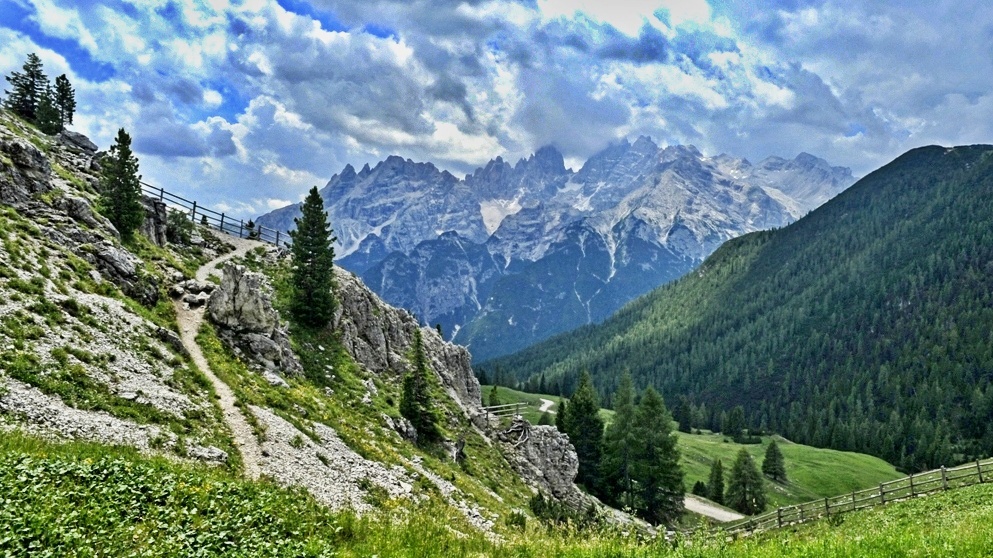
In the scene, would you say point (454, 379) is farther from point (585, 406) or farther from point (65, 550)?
point (65, 550)

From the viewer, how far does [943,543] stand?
10711 mm

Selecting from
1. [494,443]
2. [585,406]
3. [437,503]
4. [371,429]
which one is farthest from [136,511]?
[585,406]

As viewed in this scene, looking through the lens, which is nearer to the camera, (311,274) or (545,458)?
(311,274)

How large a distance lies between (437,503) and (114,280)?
26.1 metres

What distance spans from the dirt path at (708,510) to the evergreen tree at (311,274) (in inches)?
2525

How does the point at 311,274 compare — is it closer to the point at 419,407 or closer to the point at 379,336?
the point at 379,336

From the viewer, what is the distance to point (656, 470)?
73875 mm

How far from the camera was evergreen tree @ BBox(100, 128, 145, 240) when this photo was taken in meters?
44.1

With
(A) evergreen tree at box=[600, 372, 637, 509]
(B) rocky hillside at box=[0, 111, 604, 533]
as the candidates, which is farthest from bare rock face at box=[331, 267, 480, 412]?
(A) evergreen tree at box=[600, 372, 637, 509]

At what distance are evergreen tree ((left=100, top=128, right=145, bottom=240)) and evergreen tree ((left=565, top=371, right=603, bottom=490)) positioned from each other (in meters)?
63.6

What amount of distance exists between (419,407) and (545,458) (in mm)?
26583

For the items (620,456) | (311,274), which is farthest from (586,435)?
(311,274)

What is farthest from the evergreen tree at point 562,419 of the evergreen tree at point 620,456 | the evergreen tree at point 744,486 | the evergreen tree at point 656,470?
the evergreen tree at point 744,486

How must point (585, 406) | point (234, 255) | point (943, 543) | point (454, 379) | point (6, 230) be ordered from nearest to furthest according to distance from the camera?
point (943, 543)
point (6, 230)
point (234, 255)
point (454, 379)
point (585, 406)
